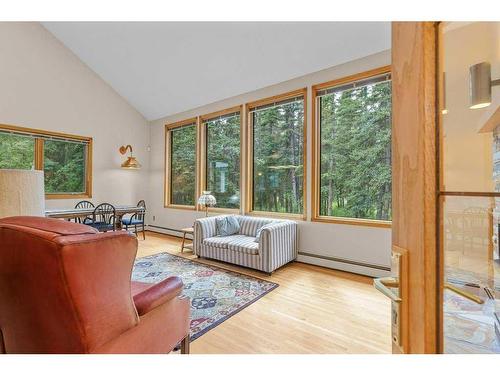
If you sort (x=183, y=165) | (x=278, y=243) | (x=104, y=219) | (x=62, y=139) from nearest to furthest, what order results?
(x=278, y=243), (x=104, y=219), (x=62, y=139), (x=183, y=165)

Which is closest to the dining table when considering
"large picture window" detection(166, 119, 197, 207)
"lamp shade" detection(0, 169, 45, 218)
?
"large picture window" detection(166, 119, 197, 207)

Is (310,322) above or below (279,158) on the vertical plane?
below

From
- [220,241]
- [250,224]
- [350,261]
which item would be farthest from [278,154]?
[350,261]

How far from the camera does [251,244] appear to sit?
3594 mm

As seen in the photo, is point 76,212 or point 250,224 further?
point 76,212

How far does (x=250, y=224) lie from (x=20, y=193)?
318 cm

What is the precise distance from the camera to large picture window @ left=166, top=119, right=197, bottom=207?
19.1 ft

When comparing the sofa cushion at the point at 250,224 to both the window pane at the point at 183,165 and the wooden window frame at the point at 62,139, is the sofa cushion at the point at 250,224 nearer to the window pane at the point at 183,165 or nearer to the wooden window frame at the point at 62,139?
the window pane at the point at 183,165

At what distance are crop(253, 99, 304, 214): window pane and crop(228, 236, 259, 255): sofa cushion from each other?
2.89 ft

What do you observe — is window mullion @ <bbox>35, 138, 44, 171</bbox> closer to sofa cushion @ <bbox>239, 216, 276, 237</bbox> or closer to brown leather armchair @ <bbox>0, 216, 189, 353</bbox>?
sofa cushion @ <bbox>239, 216, 276, 237</bbox>

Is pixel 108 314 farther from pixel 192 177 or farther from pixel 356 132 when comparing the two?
pixel 192 177

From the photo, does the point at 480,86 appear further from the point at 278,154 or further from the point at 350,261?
the point at 278,154
